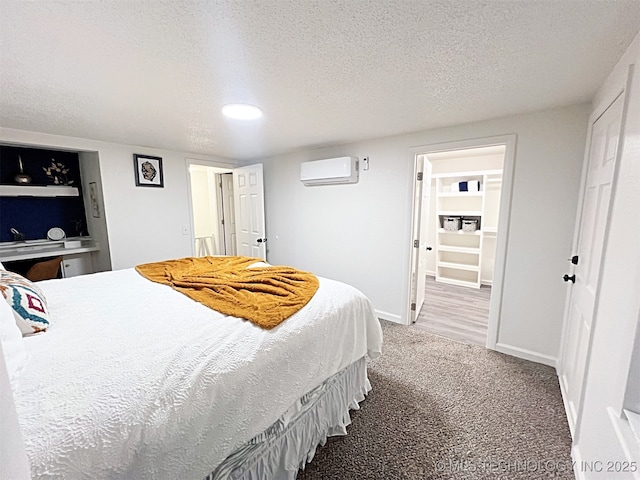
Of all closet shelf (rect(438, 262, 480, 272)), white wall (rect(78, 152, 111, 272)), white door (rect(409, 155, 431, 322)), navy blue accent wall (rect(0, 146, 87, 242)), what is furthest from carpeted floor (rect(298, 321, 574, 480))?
navy blue accent wall (rect(0, 146, 87, 242))

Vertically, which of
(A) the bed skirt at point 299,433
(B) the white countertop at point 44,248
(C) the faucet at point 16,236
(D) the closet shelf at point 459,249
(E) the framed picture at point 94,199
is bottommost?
(A) the bed skirt at point 299,433

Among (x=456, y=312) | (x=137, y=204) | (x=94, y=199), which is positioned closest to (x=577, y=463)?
(x=456, y=312)

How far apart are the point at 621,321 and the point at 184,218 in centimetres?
432

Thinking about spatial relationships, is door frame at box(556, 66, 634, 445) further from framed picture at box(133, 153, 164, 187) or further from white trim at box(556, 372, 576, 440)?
framed picture at box(133, 153, 164, 187)

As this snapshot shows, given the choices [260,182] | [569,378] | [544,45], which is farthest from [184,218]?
[569,378]

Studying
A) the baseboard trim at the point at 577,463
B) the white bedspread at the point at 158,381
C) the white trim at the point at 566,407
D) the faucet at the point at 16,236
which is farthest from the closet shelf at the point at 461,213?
the faucet at the point at 16,236

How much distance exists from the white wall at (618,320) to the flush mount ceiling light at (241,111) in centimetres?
215

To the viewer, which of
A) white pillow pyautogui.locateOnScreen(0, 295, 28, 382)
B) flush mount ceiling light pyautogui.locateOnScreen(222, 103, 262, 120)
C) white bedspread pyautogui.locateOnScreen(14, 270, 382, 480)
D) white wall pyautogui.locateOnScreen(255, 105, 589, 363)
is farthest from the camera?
white wall pyautogui.locateOnScreen(255, 105, 589, 363)

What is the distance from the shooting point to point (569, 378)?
1853 mm

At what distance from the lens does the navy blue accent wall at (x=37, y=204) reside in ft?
10.4

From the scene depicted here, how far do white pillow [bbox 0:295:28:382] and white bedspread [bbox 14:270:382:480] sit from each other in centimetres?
4

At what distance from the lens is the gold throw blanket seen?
1.47 m

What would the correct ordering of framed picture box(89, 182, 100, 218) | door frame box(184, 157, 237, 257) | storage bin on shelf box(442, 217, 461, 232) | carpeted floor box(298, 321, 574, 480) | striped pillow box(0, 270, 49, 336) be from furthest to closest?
storage bin on shelf box(442, 217, 461, 232) < door frame box(184, 157, 237, 257) < framed picture box(89, 182, 100, 218) < carpeted floor box(298, 321, 574, 480) < striped pillow box(0, 270, 49, 336)

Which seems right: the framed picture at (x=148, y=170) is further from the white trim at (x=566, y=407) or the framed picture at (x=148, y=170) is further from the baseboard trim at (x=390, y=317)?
the white trim at (x=566, y=407)
